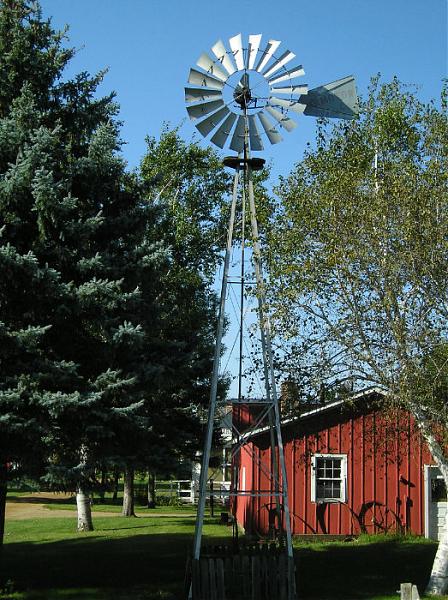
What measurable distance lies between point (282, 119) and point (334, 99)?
106 cm

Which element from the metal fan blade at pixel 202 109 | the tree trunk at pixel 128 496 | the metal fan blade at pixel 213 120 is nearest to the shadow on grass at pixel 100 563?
the tree trunk at pixel 128 496

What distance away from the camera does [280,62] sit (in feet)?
50.5

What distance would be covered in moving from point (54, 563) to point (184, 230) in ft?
37.4

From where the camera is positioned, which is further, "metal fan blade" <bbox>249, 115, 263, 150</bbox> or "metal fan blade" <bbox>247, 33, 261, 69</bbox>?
"metal fan blade" <bbox>249, 115, 263, 150</bbox>

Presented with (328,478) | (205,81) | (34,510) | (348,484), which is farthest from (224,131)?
(34,510)

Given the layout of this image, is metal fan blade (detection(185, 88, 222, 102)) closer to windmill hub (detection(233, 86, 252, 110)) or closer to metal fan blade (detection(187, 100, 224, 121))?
metal fan blade (detection(187, 100, 224, 121))

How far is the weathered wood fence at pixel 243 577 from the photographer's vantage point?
1377 centimetres

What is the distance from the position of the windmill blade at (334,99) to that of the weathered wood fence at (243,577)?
27.2 feet

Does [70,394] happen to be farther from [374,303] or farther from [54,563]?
[54,563]

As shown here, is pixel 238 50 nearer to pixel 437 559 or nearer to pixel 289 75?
pixel 289 75

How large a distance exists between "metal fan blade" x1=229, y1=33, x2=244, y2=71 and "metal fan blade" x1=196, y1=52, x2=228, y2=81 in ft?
1.13

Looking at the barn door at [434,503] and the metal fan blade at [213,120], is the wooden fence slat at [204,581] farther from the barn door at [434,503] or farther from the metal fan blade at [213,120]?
the barn door at [434,503]

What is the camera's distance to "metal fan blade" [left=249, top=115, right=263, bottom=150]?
15.9m

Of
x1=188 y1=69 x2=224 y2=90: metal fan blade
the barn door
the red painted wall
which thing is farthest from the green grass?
x1=188 y1=69 x2=224 y2=90: metal fan blade
